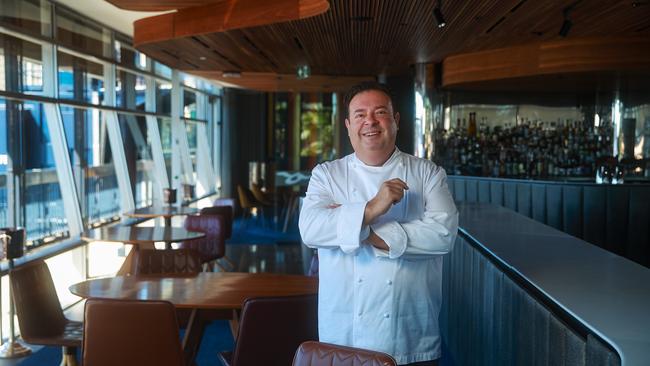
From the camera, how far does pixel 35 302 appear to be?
431 centimetres

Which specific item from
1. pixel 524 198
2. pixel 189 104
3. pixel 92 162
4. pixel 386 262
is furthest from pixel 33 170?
pixel 189 104

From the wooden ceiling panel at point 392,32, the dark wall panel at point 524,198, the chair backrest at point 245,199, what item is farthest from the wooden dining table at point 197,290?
the chair backrest at point 245,199

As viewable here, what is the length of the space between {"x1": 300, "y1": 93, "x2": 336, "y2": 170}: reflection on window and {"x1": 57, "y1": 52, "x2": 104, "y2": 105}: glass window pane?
23.6 ft

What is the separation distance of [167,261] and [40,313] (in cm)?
90

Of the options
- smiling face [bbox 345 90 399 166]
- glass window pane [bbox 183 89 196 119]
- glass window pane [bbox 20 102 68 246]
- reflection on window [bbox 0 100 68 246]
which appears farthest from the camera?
glass window pane [bbox 183 89 196 119]

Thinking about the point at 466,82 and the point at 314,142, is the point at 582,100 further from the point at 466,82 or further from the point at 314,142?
A: the point at 314,142

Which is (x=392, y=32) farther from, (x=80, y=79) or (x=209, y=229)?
(x=80, y=79)

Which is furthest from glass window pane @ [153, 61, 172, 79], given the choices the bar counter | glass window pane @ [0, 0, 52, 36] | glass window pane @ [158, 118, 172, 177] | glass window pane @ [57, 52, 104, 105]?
the bar counter

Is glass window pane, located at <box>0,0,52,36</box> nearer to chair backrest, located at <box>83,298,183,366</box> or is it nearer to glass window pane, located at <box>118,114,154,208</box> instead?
glass window pane, located at <box>118,114,154,208</box>

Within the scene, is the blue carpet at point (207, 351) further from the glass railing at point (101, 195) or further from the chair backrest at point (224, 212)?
the glass railing at point (101, 195)

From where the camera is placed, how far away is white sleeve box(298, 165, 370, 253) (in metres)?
2.22

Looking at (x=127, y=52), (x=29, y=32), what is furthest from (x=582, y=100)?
(x=29, y=32)

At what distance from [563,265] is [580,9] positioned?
438 cm

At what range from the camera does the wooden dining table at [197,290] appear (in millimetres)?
3762
